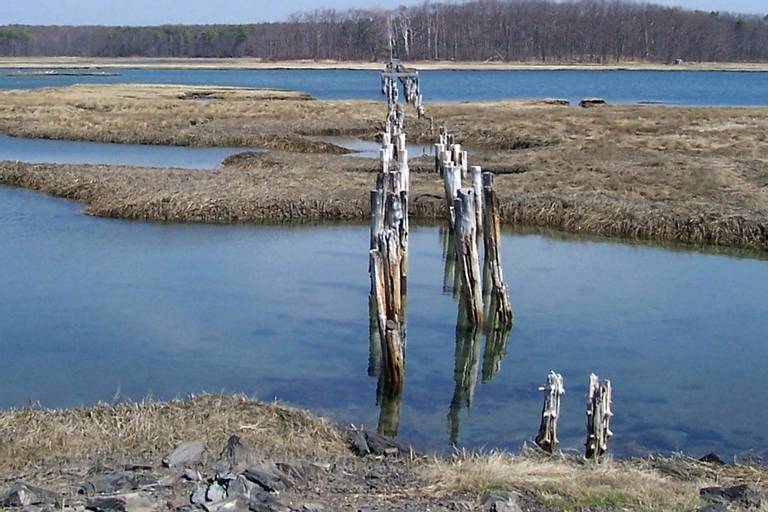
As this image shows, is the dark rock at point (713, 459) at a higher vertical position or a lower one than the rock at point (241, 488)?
lower

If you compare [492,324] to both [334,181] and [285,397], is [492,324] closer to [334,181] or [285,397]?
[285,397]

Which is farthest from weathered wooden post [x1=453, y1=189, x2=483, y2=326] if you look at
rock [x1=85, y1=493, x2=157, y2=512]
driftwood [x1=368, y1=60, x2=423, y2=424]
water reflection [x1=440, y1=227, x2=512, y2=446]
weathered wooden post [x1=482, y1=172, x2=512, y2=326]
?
rock [x1=85, y1=493, x2=157, y2=512]

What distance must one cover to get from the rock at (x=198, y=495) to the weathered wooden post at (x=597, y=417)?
3899 mm

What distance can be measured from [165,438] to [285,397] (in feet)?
10.8

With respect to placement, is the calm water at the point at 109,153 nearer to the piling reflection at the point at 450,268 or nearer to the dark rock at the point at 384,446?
the piling reflection at the point at 450,268

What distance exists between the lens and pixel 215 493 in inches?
305

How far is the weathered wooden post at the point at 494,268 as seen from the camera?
16.0 m

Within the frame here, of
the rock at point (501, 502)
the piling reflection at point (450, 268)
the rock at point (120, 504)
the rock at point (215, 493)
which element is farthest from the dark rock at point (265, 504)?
the piling reflection at point (450, 268)

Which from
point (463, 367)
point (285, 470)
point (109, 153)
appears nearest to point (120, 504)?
point (285, 470)

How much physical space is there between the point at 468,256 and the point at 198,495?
333 inches

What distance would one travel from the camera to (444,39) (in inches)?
6796

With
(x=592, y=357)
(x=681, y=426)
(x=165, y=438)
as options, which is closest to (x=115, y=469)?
(x=165, y=438)

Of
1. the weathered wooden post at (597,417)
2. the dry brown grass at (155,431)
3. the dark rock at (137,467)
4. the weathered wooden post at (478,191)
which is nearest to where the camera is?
the dark rock at (137,467)

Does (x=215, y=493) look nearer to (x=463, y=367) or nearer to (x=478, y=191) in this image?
(x=463, y=367)
